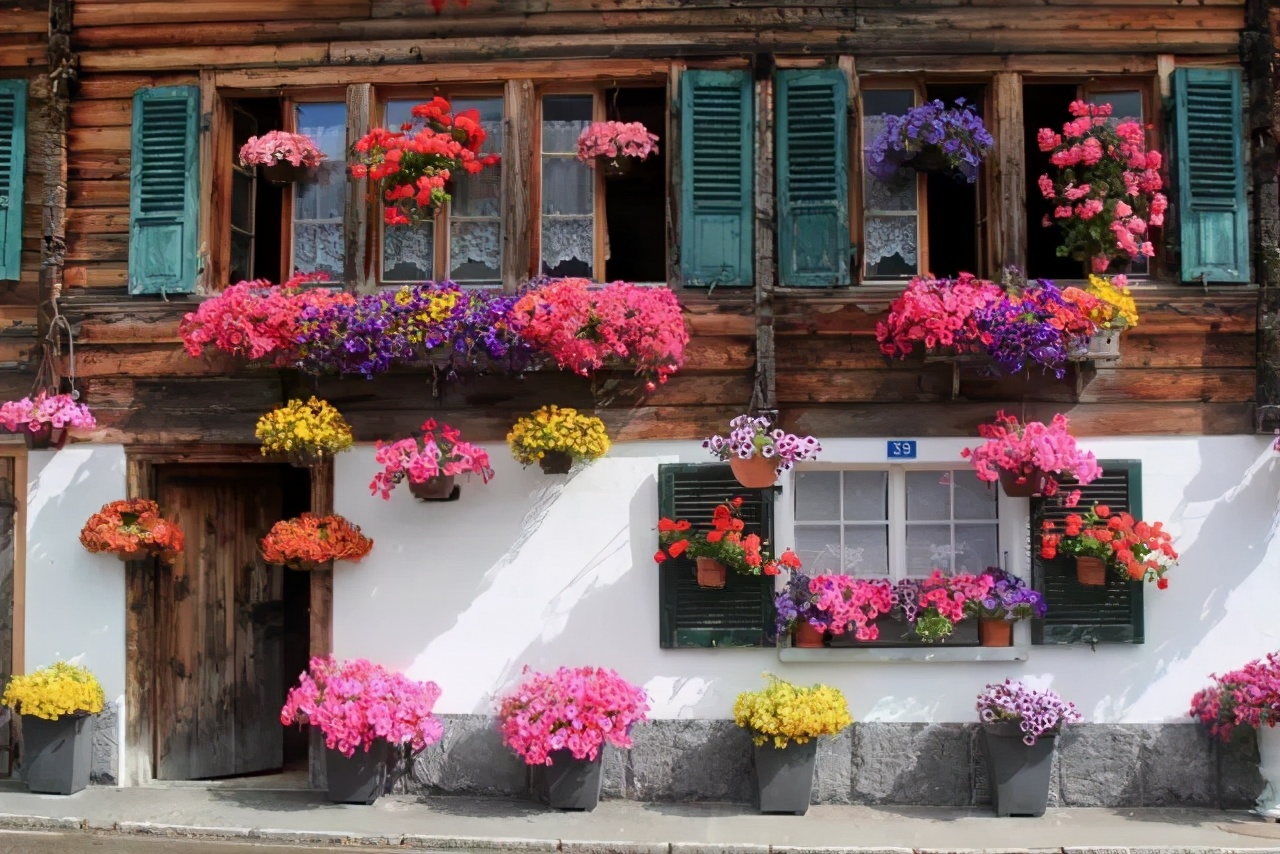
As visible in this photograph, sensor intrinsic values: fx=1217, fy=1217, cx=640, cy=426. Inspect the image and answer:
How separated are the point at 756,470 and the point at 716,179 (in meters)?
2.20

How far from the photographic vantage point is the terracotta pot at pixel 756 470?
26.7ft

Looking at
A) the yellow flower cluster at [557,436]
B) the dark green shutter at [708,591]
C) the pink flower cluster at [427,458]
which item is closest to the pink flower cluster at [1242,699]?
the dark green shutter at [708,591]

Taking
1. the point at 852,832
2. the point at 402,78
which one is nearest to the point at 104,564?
the point at 402,78

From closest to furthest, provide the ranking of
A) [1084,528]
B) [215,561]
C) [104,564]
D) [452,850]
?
[452,850], [1084,528], [104,564], [215,561]

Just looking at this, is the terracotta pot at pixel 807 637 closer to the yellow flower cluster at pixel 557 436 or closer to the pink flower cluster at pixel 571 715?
the pink flower cluster at pixel 571 715

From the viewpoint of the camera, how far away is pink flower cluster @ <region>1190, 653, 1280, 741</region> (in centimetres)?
805

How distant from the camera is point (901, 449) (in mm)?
8625

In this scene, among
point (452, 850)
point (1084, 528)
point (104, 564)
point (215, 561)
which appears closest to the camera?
point (452, 850)

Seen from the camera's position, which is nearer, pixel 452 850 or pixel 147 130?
pixel 452 850

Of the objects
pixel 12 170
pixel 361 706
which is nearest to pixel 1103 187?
pixel 361 706

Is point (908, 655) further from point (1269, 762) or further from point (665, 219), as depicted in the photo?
point (665, 219)

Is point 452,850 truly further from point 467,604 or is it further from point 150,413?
point 150,413

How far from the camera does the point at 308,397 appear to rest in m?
8.84

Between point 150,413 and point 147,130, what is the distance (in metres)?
2.12
